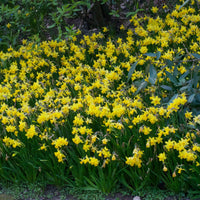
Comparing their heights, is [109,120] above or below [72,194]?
above

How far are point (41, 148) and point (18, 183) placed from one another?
481 mm

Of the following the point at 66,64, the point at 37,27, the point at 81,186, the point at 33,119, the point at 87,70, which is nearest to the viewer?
the point at 81,186

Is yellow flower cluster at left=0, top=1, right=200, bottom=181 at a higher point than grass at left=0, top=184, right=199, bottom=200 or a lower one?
higher

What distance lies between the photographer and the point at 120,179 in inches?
105

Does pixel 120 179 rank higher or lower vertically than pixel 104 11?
lower

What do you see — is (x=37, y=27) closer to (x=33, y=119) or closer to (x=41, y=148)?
(x=33, y=119)

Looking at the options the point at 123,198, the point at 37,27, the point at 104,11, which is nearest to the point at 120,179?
the point at 123,198

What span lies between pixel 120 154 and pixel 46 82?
2.02 metres

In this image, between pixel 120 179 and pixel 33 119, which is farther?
pixel 33 119

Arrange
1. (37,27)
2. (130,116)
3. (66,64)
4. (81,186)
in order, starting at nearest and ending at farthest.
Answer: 1. (81,186)
2. (130,116)
3. (66,64)
4. (37,27)

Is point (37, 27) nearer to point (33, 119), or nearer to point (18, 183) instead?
point (33, 119)

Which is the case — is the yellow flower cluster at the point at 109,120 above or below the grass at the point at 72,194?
above

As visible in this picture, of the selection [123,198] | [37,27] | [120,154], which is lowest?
[123,198]

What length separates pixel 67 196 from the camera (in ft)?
9.22
